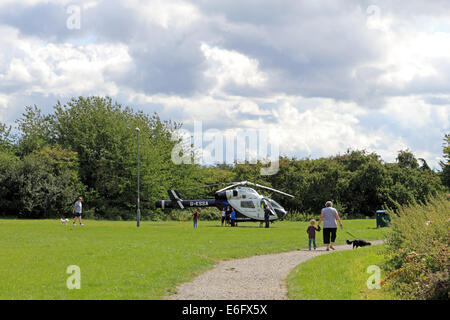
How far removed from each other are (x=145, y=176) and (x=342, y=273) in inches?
2038

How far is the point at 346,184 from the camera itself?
212 feet

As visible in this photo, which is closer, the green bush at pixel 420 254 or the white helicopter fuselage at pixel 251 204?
the green bush at pixel 420 254

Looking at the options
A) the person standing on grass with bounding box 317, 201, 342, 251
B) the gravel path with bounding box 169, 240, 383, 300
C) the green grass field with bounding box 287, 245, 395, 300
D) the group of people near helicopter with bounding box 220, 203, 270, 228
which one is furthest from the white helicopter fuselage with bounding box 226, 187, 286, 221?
the green grass field with bounding box 287, 245, 395, 300

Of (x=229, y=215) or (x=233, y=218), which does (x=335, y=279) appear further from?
(x=229, y=215)

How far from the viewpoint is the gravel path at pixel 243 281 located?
11219mm

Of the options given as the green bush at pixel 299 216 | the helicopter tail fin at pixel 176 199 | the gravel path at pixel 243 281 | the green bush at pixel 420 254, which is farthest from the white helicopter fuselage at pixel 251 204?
the green bush at pixel 420 254

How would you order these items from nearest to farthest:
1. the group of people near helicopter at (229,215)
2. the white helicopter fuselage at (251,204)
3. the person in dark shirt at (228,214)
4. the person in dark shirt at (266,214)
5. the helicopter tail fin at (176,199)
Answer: the person in dark shirt at (266,214), the white helicopter fuselage at (251,204), the group of people near helicopter at (229,215), the person in dark shirt at (228,214), the helicopter tail fin at (176,199)

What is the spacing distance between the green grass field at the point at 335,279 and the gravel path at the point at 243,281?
37cm

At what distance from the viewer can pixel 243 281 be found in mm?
13281

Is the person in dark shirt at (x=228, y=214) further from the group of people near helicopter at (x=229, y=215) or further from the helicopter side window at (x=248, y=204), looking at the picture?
the helicopter side window at (x=248, y=204)

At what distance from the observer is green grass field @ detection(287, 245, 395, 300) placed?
11.2 m

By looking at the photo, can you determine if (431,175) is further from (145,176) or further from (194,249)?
(194,249)
